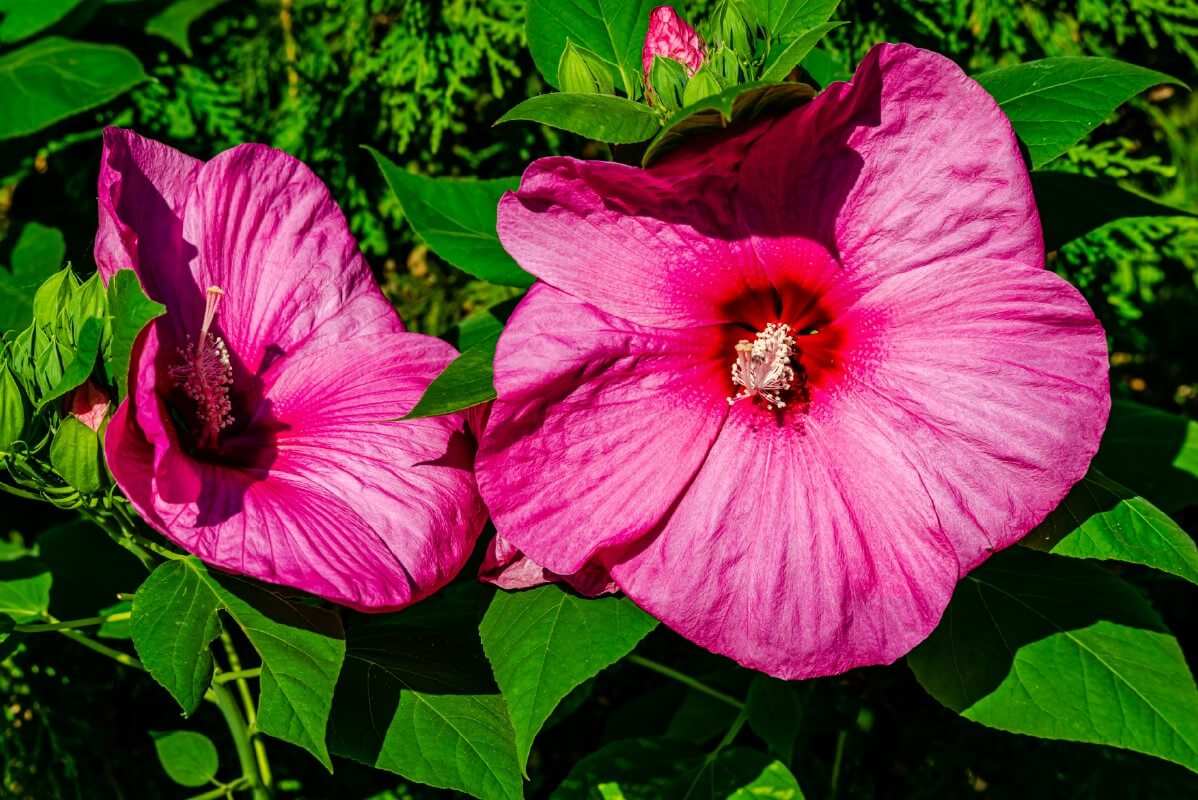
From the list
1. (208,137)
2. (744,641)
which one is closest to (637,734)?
(744,641)

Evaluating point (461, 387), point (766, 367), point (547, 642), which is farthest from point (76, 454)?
point (766, 367)

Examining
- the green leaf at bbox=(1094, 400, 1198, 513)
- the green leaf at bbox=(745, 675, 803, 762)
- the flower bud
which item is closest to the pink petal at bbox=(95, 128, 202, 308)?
the flower bud

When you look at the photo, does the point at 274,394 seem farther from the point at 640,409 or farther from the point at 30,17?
the point at 30,17

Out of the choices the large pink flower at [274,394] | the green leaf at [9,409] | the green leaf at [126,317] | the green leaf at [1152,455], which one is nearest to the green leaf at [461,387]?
the large pink flower at [274,394]

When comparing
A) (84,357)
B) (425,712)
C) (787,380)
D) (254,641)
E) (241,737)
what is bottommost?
(241,737)

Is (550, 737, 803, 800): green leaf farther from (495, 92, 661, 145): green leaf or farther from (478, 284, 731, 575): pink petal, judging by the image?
(495, 92, 661, 145): green leaf

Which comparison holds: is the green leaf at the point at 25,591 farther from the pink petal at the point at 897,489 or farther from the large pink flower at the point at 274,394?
the pink petal at the point at 897,489

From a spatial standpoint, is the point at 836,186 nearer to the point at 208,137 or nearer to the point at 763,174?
the point at 763,174

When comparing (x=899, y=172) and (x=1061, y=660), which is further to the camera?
(x=1061, y=660)
